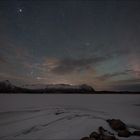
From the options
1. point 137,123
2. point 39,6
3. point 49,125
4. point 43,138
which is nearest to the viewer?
point 43,138

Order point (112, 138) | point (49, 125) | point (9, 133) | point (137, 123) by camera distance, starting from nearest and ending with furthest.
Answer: point (112, 138)
point (9, 133)
point (49, 125)
point (137, 123)

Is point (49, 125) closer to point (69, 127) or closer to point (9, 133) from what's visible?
point (69, 127)

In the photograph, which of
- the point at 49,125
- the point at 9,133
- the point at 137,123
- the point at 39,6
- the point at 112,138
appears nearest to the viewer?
the point at 112,138

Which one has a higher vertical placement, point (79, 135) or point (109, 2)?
point (109, 2)

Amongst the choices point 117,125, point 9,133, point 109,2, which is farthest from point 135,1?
point 9,133

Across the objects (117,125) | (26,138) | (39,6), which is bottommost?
(26,138)

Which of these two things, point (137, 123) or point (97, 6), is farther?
point (137, 123)

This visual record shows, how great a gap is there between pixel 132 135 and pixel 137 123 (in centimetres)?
125

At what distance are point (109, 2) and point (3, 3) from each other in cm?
270

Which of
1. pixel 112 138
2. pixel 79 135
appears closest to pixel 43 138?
pixel 79 135

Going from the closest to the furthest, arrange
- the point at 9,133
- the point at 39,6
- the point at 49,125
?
the point at 9,133 < the point at 39,6 < the point at 49,125

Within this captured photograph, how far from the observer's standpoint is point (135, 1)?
373 centimetres

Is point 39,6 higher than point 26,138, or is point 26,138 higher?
point 39,6

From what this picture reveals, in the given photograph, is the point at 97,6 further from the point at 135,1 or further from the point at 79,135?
the point at 79,135
